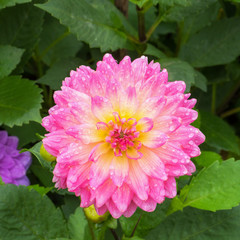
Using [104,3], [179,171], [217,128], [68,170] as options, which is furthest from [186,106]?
[217,128]

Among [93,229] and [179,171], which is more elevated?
[179,171]

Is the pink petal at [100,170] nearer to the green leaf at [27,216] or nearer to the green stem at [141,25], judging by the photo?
the green leaf at [27,216]

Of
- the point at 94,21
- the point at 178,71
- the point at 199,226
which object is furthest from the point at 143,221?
the point at 94,21

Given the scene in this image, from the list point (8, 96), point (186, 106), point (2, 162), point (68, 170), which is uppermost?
point (186, 106)

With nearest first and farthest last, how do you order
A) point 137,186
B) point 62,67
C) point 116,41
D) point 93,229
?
point 137,186 < point 93,229 < point 116,41 < point 62,67

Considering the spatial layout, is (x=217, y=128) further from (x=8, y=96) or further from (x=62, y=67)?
(x=8, y=96)

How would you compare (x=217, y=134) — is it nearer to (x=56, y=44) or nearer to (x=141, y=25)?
(x=141, y=25)

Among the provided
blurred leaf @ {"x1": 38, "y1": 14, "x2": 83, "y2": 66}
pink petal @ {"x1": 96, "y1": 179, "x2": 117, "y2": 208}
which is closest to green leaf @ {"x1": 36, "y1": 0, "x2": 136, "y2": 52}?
blurred leaf @ {"x1": 38, "y1": 14, "x2": 83, "y2": 66}
